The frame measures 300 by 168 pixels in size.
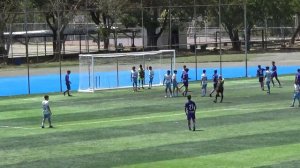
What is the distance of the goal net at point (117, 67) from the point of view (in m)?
50.3

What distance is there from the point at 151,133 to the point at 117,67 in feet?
78.6

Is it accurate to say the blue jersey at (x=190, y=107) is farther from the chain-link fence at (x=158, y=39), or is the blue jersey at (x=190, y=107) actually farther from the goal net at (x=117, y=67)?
the chain-link fence at (x=158, y=39)

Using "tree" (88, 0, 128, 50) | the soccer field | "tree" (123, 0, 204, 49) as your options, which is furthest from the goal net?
"tree" (123, 0, 204, 49)

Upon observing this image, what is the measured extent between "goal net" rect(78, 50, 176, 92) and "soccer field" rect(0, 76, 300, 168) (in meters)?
6.85

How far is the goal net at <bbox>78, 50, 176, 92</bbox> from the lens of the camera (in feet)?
165

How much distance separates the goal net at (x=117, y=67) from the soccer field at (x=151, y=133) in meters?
6.85

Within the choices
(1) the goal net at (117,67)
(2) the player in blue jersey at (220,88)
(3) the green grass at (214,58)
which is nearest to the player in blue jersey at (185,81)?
(2) the player in blue jersey at (220,88)

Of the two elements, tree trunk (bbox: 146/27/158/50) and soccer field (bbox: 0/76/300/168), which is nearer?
soccer field (bbox: 0/76/300/168)

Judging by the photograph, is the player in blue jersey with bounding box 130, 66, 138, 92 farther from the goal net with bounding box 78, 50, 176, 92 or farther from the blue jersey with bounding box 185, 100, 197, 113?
the blue jersey with bounding box 185, 100, 197, 113

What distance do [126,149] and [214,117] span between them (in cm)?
922

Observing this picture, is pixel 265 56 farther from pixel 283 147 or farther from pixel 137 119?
pixel 283 147

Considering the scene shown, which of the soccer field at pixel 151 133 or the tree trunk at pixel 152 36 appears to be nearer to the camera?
the soccer field at pixel 151 133

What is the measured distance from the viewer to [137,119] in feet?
106

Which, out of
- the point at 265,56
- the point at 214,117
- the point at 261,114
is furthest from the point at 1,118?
the point at 265,56
